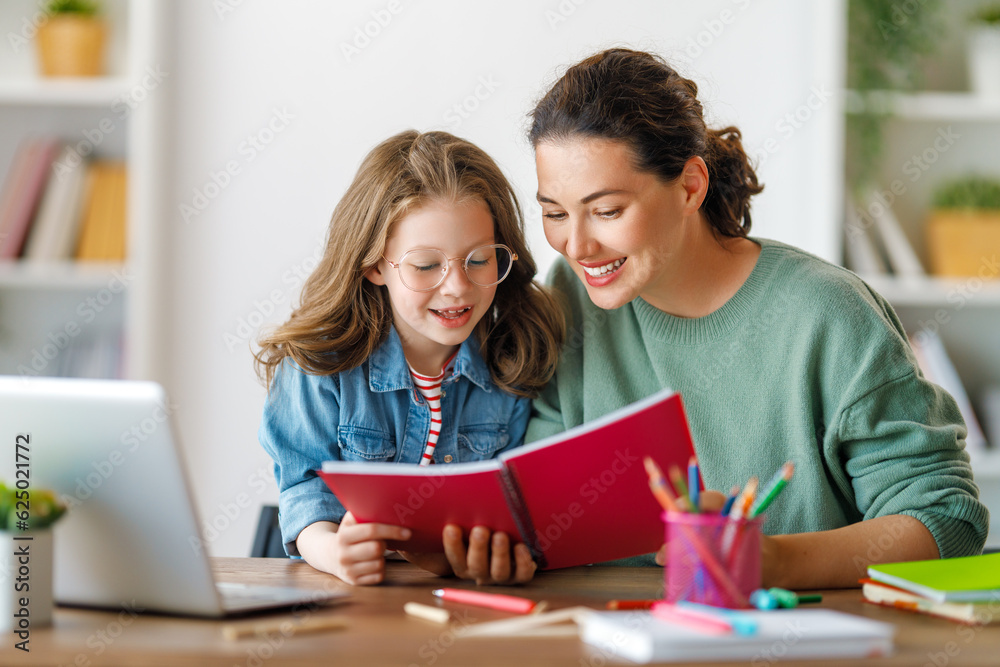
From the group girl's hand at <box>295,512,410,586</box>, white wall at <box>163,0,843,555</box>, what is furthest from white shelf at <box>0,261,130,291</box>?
girl's hand at <box>295,512,410,586</box>

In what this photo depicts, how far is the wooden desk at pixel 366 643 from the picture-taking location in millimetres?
790

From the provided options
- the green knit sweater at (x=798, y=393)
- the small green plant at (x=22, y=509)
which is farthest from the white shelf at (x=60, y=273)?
the small green plant at (x=22, y=509)

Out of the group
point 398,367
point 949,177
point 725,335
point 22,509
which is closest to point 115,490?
point 22,509

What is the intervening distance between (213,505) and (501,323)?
1452 mm

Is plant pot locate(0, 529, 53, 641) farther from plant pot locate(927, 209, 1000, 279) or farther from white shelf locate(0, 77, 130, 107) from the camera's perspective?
plant pot locate(927, 209, 1000, 279)

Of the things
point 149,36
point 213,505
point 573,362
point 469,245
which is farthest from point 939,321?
point 149,36

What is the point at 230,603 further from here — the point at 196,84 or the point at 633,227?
the point at 196,84

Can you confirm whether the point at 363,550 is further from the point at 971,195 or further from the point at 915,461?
the point at 971,195

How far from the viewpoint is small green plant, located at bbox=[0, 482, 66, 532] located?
2.89 feet

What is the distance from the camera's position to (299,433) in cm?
147

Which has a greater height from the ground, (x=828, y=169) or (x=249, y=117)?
(x=249, y=117)

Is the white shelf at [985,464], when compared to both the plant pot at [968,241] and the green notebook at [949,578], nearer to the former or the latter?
the plant pot at [968,241]

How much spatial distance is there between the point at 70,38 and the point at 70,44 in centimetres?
2

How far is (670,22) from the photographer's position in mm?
2639
